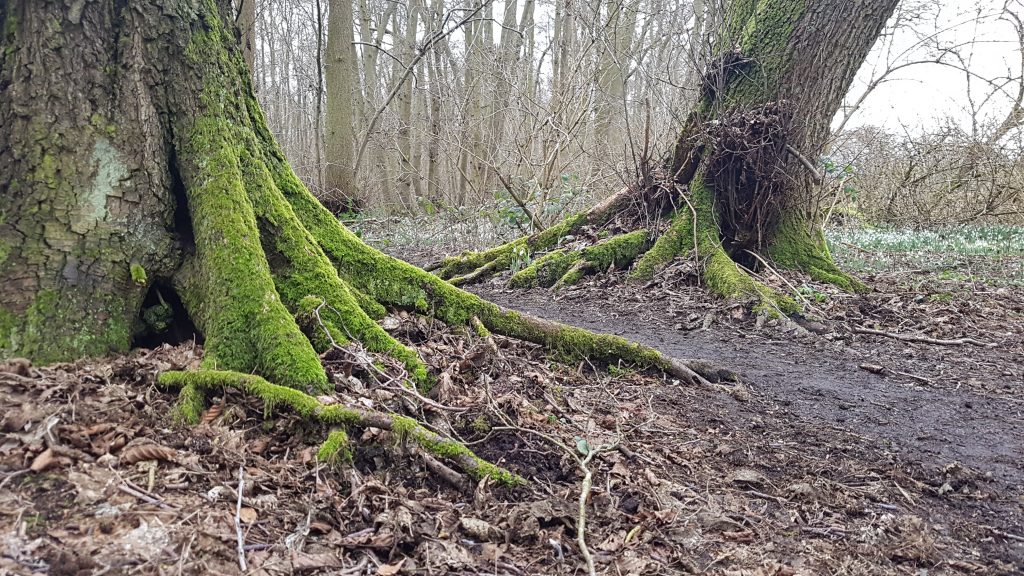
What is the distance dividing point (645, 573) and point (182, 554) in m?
1.49

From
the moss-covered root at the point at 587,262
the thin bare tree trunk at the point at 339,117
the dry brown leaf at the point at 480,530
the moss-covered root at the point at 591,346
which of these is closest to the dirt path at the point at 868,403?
the moss-covered root at the point at 591,346

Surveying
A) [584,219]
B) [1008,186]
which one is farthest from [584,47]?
[1008,186]

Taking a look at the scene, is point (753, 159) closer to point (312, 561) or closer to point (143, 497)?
point (312, 561)

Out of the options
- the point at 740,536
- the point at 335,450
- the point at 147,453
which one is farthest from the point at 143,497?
the point at 740,536

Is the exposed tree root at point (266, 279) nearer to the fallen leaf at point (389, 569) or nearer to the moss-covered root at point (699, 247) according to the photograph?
the fallen leaf at point (389, 569)

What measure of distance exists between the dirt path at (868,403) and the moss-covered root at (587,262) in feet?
6.62

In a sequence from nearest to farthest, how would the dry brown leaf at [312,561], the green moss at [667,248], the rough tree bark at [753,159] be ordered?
the dry brown leaf at [312,561], the rough tree bark at [753,159], the green moss at [667,248]

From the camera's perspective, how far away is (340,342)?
309 cm

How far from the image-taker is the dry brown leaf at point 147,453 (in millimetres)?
1958

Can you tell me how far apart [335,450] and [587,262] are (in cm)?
550

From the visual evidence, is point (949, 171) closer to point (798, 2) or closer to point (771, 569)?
point (798, 2)

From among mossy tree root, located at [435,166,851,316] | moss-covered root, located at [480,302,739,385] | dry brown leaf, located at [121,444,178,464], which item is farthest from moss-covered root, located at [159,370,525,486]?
mossy tree root, located at [435,166,851,316]

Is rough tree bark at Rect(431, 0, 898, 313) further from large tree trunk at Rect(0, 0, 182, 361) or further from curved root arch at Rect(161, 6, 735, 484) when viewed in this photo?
large tree trunk at Rect(0, 0, 182, 361)

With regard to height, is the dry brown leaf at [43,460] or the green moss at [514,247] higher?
the green moss at [514,247]
